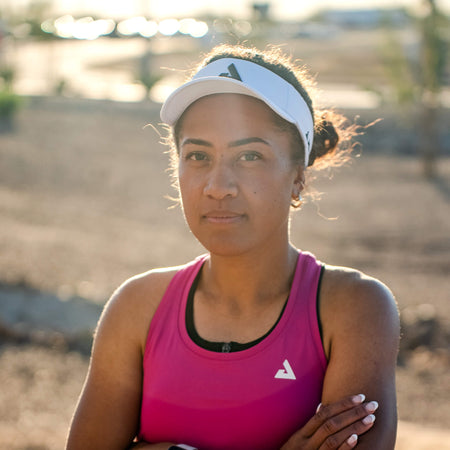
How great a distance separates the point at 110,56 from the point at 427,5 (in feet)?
108

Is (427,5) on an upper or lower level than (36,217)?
upper

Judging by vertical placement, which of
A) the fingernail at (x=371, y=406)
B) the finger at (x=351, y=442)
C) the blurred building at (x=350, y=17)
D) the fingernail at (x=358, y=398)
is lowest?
the finger at (x=351, y=442)

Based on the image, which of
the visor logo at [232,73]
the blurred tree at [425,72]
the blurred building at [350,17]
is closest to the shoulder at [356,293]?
the visor logo at [232,73]

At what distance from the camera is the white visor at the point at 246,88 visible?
2152 mm

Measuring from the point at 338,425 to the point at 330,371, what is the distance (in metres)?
0.15

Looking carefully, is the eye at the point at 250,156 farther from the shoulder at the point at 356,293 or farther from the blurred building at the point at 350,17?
the blurred building at the point at 350,17

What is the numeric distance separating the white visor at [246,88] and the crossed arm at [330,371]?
1.64ft

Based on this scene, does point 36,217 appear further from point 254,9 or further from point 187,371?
point 254,9

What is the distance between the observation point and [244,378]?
2129 mm

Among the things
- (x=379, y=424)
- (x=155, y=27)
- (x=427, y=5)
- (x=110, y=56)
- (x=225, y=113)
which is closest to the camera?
(x=379, y=424)

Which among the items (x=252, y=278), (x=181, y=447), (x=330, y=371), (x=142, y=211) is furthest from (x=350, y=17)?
(x=181, y=447)

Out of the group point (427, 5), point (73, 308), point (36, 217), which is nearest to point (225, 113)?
point (73, 308)

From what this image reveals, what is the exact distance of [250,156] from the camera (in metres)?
2.20

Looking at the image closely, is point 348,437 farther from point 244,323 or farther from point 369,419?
point 244,323
